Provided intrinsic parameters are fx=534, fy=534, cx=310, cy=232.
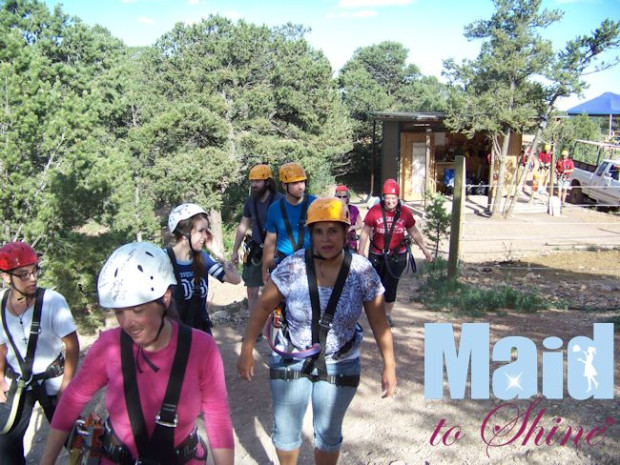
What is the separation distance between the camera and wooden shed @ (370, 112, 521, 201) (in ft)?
70.7

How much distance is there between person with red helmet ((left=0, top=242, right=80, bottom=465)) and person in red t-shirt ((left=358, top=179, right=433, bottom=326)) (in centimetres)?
358

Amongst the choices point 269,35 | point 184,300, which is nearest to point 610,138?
point 269,35

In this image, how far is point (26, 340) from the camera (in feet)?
10.5

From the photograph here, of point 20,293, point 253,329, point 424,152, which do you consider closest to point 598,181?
point 424,152

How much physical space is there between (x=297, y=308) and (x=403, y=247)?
→ 3.46 meters

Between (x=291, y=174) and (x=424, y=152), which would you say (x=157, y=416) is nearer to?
(x=291, y=174)

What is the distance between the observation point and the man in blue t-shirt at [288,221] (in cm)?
494

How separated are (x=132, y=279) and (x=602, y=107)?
29.7m

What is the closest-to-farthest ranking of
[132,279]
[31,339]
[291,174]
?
[132,279]
[31,339]
[291,174]

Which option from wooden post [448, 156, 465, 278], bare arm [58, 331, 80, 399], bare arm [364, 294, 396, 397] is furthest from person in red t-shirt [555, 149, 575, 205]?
bare arm [58, 331, 80, 399]

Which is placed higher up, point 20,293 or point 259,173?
point 259,173

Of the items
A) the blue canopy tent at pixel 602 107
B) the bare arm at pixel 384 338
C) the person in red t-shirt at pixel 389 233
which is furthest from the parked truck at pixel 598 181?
the bare arm at pixel 384 338

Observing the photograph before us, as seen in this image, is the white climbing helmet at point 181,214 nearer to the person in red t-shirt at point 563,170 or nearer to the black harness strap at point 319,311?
the black harness strap at point 319,311

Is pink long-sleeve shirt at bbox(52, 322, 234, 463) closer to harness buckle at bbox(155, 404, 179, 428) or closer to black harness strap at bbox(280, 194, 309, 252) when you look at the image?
harness buckle at bbox(155, 404, 179, 428)
